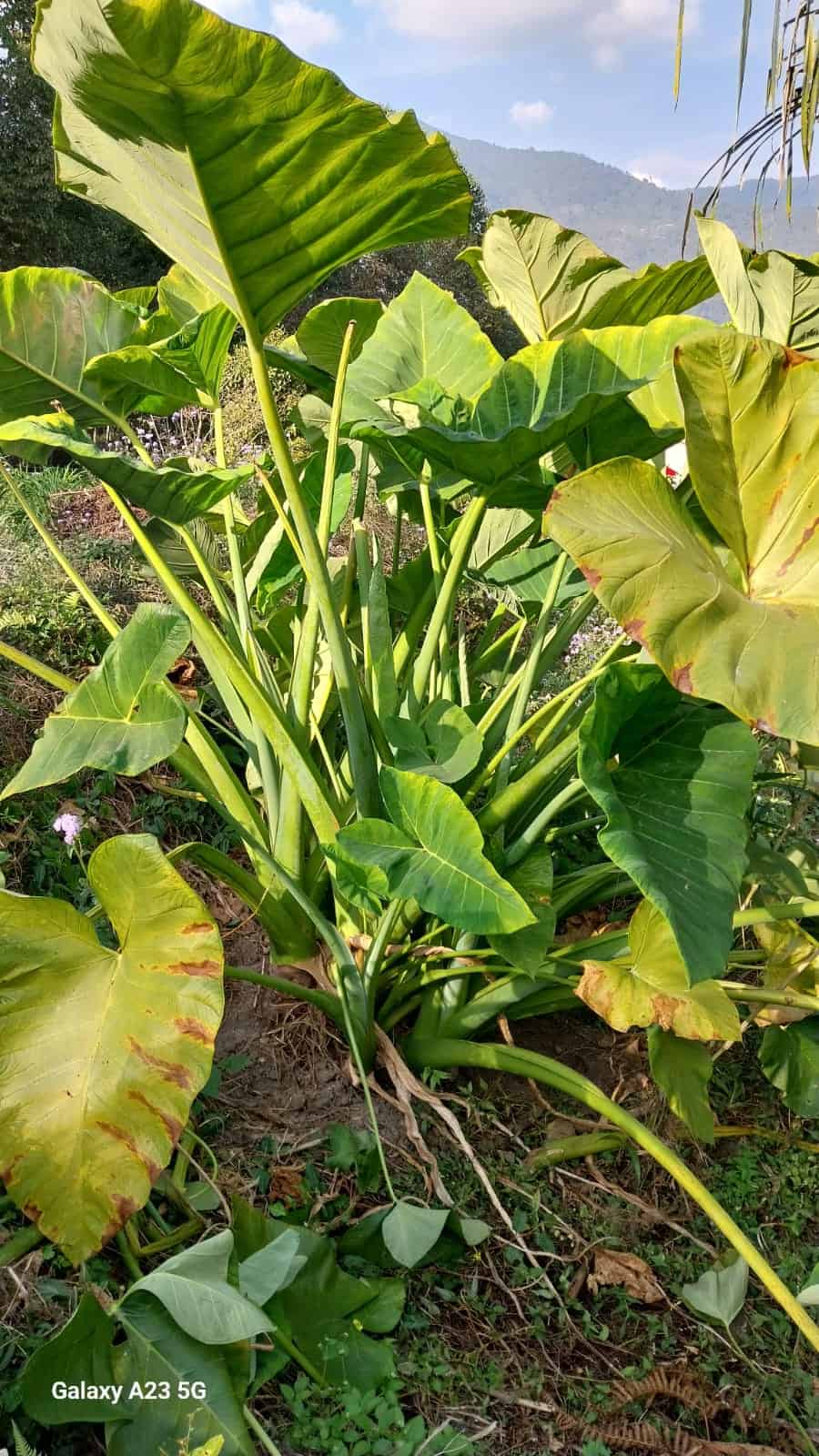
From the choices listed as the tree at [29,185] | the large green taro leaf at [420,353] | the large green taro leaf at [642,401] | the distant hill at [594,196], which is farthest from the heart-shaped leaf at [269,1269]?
the distant hill at [594,196]

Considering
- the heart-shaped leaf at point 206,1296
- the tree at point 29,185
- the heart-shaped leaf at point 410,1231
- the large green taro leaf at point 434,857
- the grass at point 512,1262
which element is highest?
the tree at point 29,185

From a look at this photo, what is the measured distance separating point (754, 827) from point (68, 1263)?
1202mm

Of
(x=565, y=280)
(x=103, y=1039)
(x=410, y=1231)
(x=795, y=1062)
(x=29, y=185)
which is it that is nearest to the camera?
(x=103, y=1039)

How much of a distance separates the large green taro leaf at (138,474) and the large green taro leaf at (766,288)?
647 mm

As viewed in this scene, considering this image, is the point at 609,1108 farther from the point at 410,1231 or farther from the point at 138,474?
the point at 138,474

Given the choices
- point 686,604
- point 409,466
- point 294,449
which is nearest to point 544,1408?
point 686,604

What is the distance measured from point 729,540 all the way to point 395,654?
648 mm

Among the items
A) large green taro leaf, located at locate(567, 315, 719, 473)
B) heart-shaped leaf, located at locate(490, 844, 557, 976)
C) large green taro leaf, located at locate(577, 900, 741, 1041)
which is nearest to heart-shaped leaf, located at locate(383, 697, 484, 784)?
heart-shaped leaf, located at locate(490, 844, 557, 976)

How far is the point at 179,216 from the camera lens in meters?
1.00

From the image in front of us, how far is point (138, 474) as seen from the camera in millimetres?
1116

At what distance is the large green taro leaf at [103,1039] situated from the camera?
2.91 feet

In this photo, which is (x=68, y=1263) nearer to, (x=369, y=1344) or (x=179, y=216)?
(x=369, y=1344)

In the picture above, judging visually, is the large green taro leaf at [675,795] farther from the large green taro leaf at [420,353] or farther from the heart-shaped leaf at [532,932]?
the large green taro leaf at [420,353]

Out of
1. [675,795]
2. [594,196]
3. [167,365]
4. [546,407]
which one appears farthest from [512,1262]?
[594,196]
